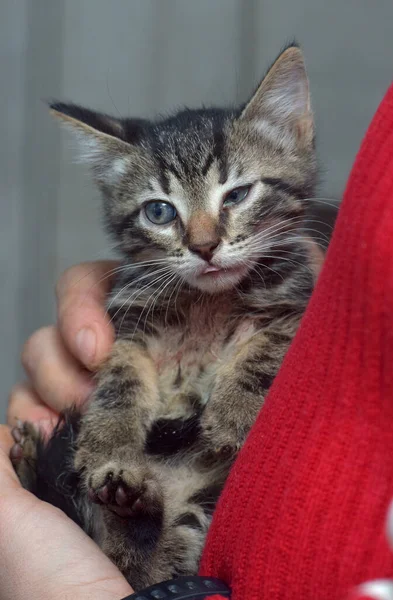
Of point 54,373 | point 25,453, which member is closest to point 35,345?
point 54,373

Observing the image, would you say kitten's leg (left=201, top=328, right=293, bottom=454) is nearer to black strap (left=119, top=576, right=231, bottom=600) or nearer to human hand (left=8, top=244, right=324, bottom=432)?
human hand (left=8, top=244, right=324, bottom=432)

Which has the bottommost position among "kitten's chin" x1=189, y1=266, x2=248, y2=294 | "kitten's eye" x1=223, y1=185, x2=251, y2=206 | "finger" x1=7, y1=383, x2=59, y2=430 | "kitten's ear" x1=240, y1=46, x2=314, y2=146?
"finger" x1=7, y1=383, x2=59, y2=430

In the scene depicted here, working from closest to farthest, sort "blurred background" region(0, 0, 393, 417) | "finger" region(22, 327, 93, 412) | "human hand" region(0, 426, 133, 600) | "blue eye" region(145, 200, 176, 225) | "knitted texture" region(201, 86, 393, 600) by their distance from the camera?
1. "knitted texture" region(201, 86, 393, 600)
2. "human hand" region(0, 426, 133, 600)
3. "blue eye" region(145, 200, 176, 225)
4. "finger" region(22, 327, 93, 412)
5. "blurred background" region(0, 0, 393, 417)

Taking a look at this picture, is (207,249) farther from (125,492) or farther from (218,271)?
(125,492)

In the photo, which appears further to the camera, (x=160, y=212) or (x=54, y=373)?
(x=54, y=373)

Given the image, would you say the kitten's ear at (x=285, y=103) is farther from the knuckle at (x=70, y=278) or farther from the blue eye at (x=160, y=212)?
the knuckle at (x=70, y=278)

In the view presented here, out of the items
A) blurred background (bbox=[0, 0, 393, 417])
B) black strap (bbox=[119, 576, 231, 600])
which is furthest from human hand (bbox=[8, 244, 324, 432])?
blurred background (bbox=[0, 0, 393, 417])

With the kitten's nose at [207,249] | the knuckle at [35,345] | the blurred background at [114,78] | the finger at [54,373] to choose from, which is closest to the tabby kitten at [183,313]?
the kitten's nose at [207,249]
